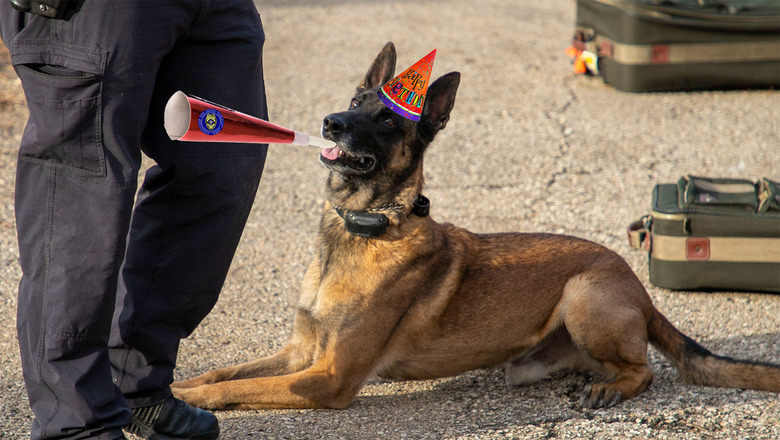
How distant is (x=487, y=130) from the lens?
720 centimetres

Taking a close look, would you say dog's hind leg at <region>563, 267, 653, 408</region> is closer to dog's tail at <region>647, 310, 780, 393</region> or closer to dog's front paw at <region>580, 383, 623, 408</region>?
dog's front paw at <region>580, 383, 623, 408</region>

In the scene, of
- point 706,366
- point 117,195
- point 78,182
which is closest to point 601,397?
point 706,366

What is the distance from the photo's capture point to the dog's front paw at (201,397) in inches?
127

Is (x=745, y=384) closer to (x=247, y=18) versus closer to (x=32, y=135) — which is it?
(x=247, y=18)

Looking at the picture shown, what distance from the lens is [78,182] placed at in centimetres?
240

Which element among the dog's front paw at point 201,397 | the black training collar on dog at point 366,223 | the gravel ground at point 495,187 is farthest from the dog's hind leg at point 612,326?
the dog's front paw at point 201,397

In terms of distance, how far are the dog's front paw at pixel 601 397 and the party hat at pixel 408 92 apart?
1418 millimetres

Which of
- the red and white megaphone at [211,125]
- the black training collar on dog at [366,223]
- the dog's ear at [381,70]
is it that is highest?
the dog's ear at [381,70]

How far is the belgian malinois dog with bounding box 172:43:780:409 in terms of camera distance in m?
3.31

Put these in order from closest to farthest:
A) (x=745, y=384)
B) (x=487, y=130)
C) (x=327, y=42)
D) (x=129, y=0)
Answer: (x=129, y=0)
(x=745, y=384)
(x=487, y=130)
(x=327, y=42)

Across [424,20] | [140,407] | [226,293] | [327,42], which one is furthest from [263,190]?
[424,20]

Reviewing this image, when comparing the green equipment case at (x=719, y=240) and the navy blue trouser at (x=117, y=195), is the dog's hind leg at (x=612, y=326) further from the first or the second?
the navy blue trouser at (x=117, y=195)

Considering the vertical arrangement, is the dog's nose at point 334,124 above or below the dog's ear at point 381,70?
below

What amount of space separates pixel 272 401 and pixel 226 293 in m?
1.34
